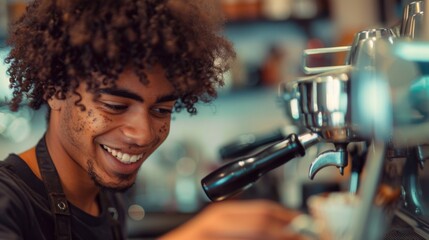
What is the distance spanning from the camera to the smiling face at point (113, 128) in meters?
0.98

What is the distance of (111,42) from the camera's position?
93 cm

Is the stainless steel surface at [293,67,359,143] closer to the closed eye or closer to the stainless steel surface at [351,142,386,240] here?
the stainless steel surface at [351,142,386,240]

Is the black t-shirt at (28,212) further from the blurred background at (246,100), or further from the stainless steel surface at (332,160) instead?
the blurred background at (246,100)

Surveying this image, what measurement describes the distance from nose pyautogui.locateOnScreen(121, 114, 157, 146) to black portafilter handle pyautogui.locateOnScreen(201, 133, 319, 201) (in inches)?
7.7

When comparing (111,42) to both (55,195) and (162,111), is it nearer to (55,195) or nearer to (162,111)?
(162,111)

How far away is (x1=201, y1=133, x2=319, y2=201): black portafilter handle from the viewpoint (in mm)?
818

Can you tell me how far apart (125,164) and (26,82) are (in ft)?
0.85

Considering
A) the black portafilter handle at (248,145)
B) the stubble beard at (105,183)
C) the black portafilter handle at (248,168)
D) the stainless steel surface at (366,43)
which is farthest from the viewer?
the black portafilter handle at (248,145)

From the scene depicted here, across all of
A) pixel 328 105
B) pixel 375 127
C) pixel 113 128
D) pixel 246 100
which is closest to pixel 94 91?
pixel 113 128

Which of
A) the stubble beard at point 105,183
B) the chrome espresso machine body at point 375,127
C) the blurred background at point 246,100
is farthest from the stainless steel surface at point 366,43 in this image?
the blurred background at point 246,100

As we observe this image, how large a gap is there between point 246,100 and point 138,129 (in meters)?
2.05

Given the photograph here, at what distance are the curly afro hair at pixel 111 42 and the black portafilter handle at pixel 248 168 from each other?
0.74ft

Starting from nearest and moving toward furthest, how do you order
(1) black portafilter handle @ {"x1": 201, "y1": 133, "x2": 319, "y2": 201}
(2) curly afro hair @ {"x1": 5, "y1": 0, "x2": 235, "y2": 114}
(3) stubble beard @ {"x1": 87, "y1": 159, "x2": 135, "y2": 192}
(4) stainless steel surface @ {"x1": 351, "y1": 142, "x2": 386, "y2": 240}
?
(4) stainless steel surface @ {"x1": 351, "y1": 142, "x2": 386, "y2": 240}
(1) black portafilter handle @ {"x1": 201, "y1": 133, "x2": 319, "y2": 201}
(2) curly afro hair @ {"x1": 5, "y1": 0, "x2": 235, "y2": 114}
(3) stubble beard @ {"x1": 87, "y1": 159, "x2": 135, "y2": 192}

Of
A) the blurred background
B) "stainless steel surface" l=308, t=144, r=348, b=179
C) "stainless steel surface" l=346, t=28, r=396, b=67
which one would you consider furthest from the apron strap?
the blurred background
